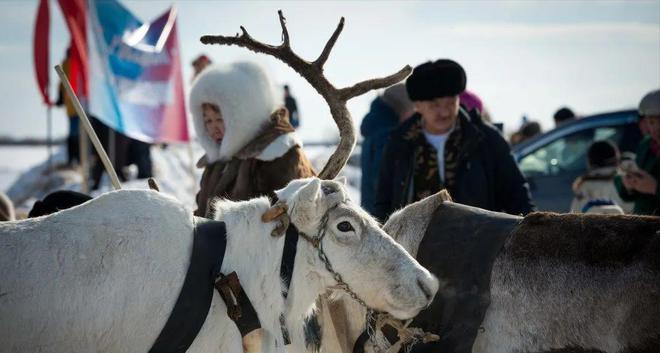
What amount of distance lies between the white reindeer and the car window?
19.6 ft

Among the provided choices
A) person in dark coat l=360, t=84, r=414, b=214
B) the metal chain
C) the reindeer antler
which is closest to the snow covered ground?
person in dark coat l=360, t=84, r=414, b=214

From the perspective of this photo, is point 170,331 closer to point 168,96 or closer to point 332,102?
point 332,102

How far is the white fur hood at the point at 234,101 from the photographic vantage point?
15.7ft

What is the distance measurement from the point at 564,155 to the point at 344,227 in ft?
20.3

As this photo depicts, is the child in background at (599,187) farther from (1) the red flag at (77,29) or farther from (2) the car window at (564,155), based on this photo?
(1) the red flag at (77,29)

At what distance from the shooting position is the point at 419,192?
501 centimetres

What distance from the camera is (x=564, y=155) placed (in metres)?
8.97

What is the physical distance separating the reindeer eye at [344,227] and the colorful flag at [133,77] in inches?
203

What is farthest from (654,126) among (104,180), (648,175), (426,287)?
(104,180)

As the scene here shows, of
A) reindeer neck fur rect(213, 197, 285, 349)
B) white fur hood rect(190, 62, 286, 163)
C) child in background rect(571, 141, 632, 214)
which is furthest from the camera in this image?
child in background rect(571, 141, 632, 214)

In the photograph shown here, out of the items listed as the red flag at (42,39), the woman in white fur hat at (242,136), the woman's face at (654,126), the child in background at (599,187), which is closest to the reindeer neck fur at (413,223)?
the woman in white fur hat at (242,136)

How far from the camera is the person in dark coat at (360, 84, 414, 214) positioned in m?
6.66

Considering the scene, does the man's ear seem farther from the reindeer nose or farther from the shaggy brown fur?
the shaggy brown fur

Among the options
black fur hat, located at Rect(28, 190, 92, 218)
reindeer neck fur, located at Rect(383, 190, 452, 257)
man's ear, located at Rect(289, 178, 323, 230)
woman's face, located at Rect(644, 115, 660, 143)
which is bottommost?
black fur hat, located at Rect(28, 190, 92, 218)
